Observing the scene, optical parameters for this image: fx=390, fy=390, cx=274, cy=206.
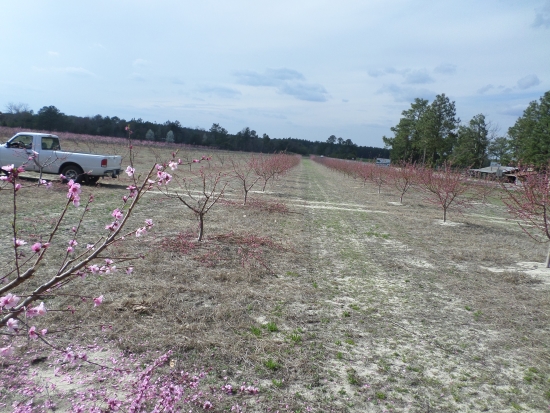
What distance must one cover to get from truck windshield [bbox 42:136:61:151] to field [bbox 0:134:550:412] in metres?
6.12

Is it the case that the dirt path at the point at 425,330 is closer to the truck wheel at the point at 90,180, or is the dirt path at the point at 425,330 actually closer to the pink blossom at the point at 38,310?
the pink blossom at the point at 38,310

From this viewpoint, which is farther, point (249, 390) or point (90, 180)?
point (90, 180)

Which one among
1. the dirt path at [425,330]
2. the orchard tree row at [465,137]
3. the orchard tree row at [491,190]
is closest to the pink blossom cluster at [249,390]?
the dirt path at [425,330]

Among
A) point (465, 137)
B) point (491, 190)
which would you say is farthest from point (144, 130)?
point (491, 190)

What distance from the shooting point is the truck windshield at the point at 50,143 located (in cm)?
1364

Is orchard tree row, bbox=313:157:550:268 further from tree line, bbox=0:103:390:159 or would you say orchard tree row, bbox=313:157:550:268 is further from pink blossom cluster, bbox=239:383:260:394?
tree line, bbox=0:103:390:159

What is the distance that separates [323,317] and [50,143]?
13313 mm

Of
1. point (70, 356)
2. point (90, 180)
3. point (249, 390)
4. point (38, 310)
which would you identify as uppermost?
point (38, 310)

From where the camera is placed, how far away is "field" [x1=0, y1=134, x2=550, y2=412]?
308 centimetres

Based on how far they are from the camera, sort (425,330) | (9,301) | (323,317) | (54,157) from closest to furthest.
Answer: (9,301) → (425,330) → (323,317) → (54,157)

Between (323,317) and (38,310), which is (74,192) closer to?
(38,310)

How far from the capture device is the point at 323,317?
4.36m

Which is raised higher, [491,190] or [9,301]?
[491,190]

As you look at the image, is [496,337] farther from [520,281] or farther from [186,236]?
[186,236]
